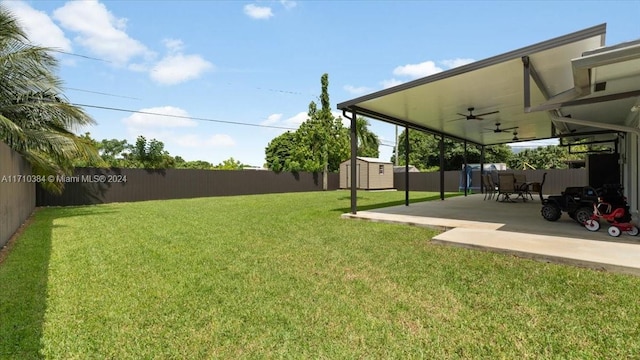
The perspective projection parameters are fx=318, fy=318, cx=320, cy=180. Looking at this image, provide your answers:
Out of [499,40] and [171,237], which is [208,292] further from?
[499,40]

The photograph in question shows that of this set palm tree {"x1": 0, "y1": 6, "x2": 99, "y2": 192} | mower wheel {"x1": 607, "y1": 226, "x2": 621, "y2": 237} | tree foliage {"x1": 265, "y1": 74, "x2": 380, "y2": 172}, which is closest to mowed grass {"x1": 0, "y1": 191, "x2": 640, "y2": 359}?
mower wheel {"x1": 607, "y1": 226, "x2": 621, "y2": 237}

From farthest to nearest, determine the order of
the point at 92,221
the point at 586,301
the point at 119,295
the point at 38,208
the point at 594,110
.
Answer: the point at 38,208
the point at 92,221
the point at 594,110
the point at 119,295
the point at 586,301

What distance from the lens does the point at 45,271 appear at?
11.5 ft

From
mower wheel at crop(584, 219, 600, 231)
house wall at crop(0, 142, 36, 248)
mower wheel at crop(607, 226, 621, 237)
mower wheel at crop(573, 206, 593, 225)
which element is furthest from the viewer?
mower wheel at crop(573, 206, 593, 225)

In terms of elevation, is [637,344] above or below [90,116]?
below

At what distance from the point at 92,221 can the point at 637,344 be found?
892 centimetres

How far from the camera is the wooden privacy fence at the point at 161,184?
11242 millimetres

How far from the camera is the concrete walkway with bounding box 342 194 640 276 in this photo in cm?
348

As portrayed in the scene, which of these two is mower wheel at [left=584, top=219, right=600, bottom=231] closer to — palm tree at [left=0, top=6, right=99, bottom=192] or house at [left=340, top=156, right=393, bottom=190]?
palm tree at [left=0, top=6, right=99, bottom=192]

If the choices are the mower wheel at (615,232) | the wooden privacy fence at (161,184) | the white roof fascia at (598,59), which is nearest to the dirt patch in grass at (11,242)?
the wooden privacy fence at (161,184)

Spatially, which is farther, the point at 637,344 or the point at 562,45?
the point at 562,45

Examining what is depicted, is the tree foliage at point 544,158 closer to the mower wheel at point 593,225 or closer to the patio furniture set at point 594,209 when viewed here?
the patio furniture set at point 594,209

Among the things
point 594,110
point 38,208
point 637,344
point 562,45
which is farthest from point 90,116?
point 594,110

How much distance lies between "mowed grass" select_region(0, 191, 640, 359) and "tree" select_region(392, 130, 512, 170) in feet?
72.6
